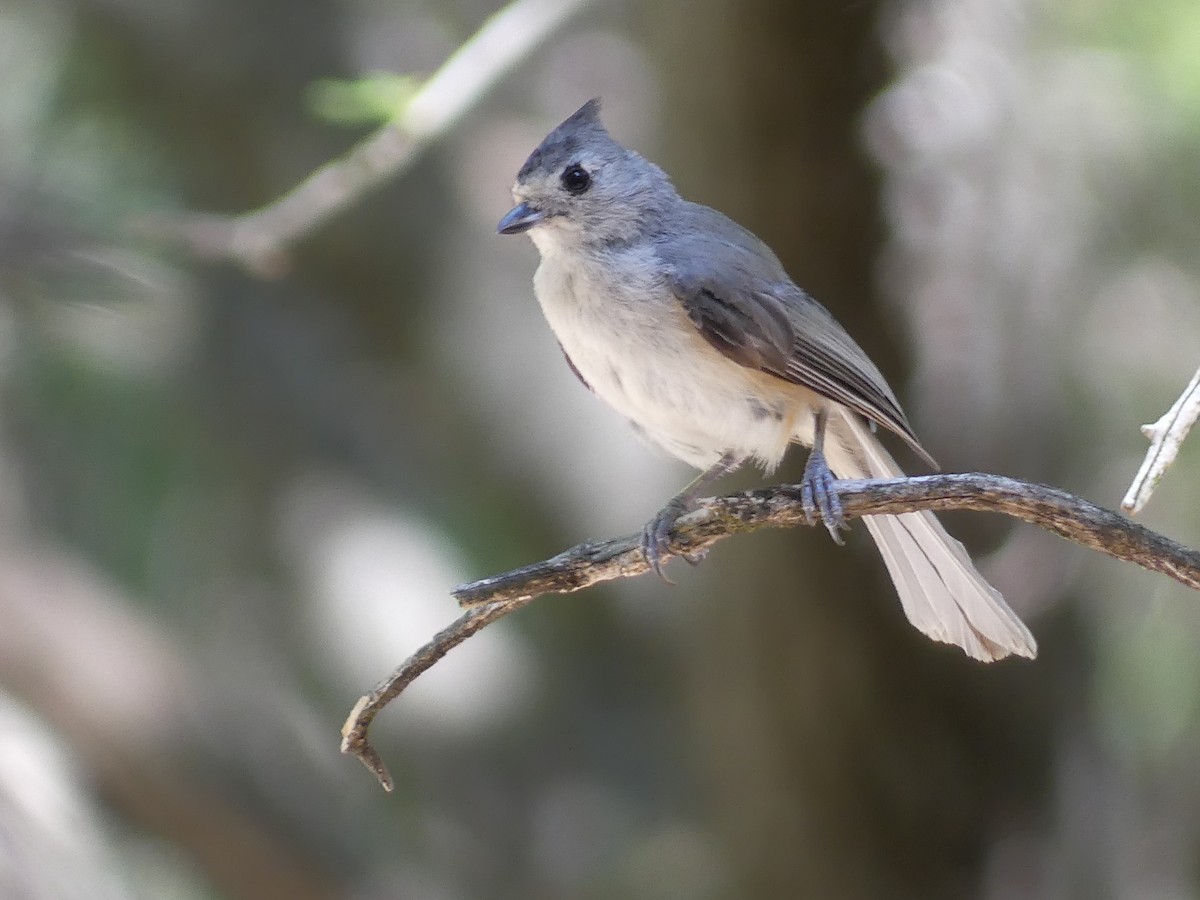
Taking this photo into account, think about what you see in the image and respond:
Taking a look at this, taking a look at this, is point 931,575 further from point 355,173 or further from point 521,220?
point 355,173

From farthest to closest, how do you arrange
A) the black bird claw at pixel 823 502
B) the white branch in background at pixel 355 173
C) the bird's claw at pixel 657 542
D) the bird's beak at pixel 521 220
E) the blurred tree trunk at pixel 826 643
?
1. the blurred tree trunk at pixel 826 643
2. the white branch in background at pixel 355 173
3. the bird's beak at pixel 521 220
4. the bird's claw at pixel 657 542
5. the black bird claw at pixel 823 502

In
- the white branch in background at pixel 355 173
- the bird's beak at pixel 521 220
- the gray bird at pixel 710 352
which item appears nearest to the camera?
the gray bird at pixel 710 352

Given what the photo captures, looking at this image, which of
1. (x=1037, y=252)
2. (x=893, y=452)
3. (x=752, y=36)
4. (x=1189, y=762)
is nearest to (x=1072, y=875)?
(x=1189, y=762)

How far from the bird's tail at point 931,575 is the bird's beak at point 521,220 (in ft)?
2.43

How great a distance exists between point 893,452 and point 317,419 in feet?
8.14

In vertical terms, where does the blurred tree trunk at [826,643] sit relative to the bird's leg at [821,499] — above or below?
above

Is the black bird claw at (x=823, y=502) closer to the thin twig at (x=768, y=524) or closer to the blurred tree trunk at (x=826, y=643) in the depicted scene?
the thin twig at (x=768, y=524)

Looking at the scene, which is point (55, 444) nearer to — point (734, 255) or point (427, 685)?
point (427, 685)

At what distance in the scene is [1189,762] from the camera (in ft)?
14.1

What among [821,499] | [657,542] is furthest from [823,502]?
[657,542]

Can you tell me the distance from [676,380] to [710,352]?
0.08 meters

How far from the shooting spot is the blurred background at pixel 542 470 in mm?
3684

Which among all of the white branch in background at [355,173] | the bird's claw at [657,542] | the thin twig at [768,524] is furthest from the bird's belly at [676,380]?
the white branch in background at [355,173]

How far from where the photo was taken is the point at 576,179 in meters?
2.97
